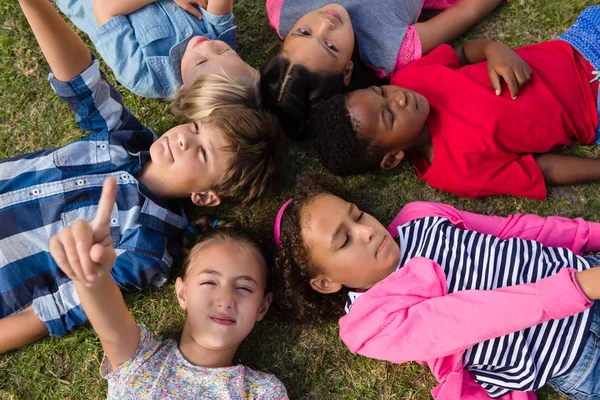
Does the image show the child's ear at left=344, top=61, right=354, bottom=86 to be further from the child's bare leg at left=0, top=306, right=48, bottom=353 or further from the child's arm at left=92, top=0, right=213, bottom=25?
the child's bare leg at left=0, top=306, right=48, bottom=353

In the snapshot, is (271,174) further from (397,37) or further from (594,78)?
(594,78)

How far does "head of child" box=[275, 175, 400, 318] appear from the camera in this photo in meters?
2.54

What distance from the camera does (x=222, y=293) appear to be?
2.66 m

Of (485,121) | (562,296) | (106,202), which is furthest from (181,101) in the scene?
(562,296)

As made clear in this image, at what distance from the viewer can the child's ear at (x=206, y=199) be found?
2990 millimetres

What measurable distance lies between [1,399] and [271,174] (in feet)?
6.53

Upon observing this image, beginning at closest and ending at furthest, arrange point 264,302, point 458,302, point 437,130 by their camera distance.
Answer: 1. point 458,302
2. point 264,302
3. point 437,130

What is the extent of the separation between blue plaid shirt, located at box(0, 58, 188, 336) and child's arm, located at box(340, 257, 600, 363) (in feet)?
3.91

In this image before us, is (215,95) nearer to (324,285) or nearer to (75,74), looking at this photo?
(75,74)

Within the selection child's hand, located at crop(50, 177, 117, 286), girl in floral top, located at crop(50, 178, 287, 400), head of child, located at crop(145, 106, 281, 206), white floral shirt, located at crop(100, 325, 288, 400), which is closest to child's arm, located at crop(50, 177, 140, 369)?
child's hand, located at crop(50, 177, 117, 286)

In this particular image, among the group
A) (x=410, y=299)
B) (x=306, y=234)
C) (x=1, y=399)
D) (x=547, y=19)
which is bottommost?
(x=1, y=399)

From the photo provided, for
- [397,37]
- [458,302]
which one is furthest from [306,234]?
[397,37]

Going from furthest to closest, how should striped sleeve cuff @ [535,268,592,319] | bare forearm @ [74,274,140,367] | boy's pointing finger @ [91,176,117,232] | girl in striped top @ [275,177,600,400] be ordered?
girl in striped top @ [275,177,600,400]
striped sleeve cuff @ [535,268,592,319]
bare forearm @ [74,274,140,367]
boy's pointing finger @ [91,176,117,232]

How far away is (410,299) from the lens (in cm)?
255
